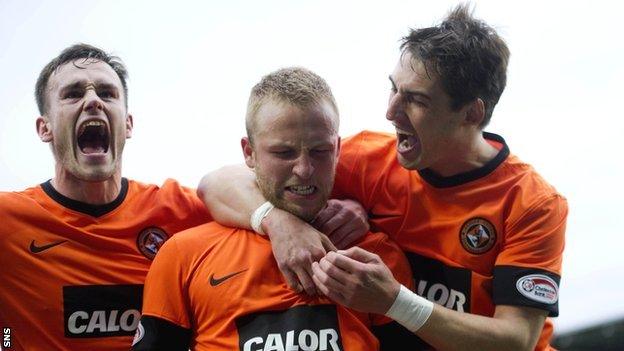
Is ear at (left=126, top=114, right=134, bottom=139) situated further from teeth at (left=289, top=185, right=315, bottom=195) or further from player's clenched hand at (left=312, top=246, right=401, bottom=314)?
player's clenched hand at (left=312, top=246, right=401, bottom=314)

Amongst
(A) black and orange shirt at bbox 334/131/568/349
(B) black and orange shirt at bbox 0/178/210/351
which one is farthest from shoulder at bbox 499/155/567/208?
(B) black and orange shirt at bbox 0/178/210/351

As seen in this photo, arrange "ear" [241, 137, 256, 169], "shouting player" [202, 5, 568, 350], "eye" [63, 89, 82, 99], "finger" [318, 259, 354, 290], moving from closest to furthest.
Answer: "finger" [318, 259, 354, 290]
"shouting player" [202, 5, 568, 350]
"ear" [241, 137, 256, 169]
"eye" [63, 89, 82, 99]

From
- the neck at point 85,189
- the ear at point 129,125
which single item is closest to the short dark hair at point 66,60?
the ear at point 129,125

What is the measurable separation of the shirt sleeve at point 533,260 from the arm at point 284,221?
16.8 inches

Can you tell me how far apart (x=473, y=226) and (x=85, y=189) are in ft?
4.17

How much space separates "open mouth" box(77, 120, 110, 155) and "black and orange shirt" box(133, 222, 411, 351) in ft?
2.18

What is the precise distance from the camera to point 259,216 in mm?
2217

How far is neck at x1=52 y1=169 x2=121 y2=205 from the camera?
8.41 feet

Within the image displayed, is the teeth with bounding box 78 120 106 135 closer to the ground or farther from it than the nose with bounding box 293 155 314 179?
farther from it

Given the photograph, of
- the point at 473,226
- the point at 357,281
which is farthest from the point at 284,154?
the point at 473,226

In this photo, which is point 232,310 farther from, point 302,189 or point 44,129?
point 44,129

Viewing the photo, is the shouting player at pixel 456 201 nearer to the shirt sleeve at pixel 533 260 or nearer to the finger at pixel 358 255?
the shirt sleeve at pixel 533 260

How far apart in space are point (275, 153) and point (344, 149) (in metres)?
0.44

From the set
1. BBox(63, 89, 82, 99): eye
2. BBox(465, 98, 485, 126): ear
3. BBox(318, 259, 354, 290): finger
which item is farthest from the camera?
BBox(63, 89, 82, 99): eye
